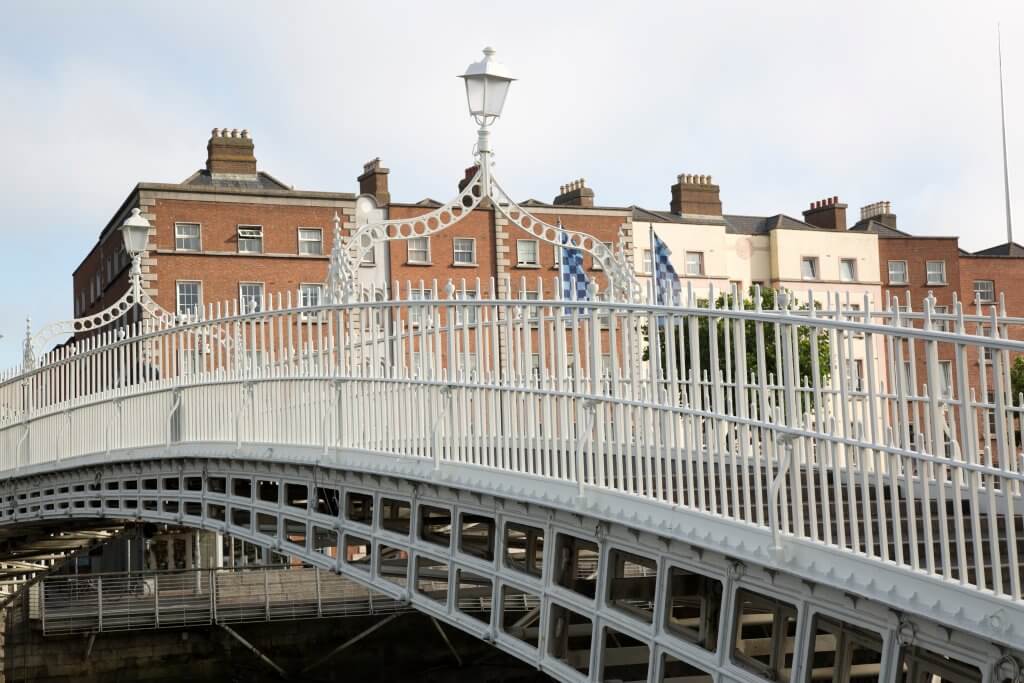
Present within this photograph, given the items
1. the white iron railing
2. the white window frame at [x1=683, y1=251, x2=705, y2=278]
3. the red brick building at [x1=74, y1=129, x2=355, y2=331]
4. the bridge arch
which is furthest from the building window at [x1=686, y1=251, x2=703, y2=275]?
the bridge arch

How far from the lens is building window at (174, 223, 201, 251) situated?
4122cm

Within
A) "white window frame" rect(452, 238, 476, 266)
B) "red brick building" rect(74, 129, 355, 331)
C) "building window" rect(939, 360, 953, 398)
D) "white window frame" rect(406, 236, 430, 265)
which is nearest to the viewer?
"building window" rect(939, 360, 953, 398)

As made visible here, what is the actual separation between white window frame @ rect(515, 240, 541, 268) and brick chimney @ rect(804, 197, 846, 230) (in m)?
13.7

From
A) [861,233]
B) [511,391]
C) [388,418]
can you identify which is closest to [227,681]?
[388,418]

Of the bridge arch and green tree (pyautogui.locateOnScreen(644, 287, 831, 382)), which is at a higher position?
green tree (pyautogui.locateOnScreen(644, 287, 831, 382))

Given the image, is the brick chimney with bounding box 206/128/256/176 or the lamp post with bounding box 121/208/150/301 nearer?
the lamp post with bounding box 121/208/150/301

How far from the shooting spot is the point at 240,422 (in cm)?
1573

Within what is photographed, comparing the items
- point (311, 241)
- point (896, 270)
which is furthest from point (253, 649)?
point (896, 270)

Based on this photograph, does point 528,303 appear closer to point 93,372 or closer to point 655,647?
point 655,647

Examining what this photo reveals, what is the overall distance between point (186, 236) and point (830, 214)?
969 inches

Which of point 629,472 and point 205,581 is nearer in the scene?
point 629,472

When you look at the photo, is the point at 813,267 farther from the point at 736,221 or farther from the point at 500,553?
the point at 500,553

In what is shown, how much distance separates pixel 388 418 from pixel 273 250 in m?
30.2

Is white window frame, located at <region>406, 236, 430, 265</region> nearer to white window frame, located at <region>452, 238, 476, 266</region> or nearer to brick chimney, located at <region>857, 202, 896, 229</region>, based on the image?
white window frame, located at <region>452, 238, 476, 266</region>
